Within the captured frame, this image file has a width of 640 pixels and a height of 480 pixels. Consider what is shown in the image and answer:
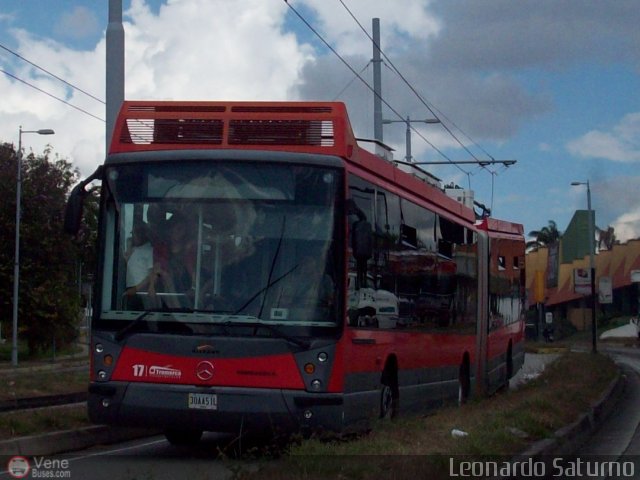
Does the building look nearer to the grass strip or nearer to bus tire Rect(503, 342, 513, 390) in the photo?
bus tire Rect(503, 342, 513, 390)

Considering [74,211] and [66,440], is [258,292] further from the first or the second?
[66,440]

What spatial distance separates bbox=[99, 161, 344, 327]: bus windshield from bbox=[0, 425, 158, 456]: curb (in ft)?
5.26

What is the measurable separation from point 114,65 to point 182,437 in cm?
602

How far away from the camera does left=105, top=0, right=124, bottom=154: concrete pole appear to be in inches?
623

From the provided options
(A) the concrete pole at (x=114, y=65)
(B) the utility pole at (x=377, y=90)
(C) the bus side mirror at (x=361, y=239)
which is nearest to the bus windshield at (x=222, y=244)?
(C) the bus side mirror at (x=361, y=239)

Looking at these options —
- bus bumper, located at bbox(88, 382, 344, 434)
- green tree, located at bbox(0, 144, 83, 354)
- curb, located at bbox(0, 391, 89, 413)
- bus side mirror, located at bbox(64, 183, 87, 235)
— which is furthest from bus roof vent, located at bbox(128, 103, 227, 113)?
green tree, located at bbox(0, 144, 83, 354)

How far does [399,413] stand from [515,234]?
1246 cm

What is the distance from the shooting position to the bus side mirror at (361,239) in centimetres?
1125

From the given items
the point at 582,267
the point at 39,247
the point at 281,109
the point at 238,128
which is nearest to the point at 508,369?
the point at 281,109

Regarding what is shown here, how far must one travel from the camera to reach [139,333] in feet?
36.6

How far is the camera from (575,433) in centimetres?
1375

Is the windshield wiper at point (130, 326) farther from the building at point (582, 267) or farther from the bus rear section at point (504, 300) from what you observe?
the building at point (582, 267)

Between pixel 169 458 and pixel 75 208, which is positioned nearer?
pixel 75 208

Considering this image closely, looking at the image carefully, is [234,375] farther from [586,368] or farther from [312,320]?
[586,368]
